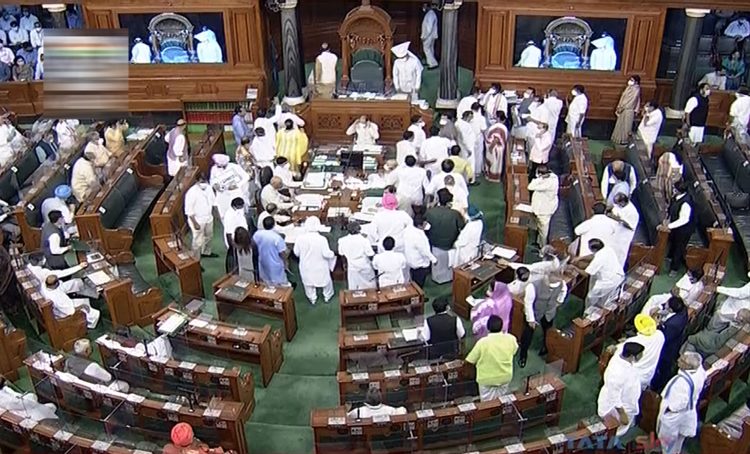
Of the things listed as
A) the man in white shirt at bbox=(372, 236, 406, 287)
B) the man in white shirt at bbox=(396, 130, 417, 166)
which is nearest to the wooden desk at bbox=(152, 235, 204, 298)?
the man in white shirt at bbox=(372, 236, 406, 287)

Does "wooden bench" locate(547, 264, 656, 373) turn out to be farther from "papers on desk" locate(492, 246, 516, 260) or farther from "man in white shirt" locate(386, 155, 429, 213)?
"man in white shirt" locate(386, 155, 429, 213)

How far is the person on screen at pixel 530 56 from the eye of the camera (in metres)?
15.7

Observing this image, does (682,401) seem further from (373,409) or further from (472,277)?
(472,277)

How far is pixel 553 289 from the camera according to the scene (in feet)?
31.7

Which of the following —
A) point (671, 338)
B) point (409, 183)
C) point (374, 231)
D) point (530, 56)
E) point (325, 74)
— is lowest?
point (671, 338)

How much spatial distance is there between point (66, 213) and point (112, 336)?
3.33m

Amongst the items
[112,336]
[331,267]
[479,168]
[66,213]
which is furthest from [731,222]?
[66,213]

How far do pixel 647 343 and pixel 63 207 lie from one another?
336 inches

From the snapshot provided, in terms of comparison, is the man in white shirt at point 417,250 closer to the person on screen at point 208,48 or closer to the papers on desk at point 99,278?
the papers on desk at point 99,278

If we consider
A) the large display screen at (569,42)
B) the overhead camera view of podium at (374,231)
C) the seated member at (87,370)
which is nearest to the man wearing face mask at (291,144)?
the overhead camera view of podium at (374,231)

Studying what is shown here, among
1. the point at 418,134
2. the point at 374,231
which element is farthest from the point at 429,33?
the point at 374,231

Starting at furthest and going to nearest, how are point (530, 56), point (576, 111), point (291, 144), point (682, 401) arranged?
point (530, 56) → point (576, 111) → point (291, 144) → point (682, 401)

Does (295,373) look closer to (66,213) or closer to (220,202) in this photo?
(220,202)

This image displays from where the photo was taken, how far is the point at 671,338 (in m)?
8.81
